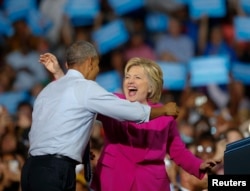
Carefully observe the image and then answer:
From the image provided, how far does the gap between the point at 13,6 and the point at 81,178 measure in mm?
4798

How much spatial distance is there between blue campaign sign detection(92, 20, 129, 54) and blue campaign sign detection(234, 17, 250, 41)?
125 centimetres

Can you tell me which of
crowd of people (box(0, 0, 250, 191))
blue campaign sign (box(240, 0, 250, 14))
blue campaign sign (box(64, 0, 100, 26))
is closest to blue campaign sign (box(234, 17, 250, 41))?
blue campaign sign (box(240, 0, 250, 14))

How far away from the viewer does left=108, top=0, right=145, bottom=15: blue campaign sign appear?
1220cm

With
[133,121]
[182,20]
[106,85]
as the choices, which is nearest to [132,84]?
[133,121]

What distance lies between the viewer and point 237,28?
1148 cm

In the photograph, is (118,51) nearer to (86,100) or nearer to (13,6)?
(13,6)

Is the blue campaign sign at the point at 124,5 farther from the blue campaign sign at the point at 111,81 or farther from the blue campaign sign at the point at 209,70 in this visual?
the blue campaign sign at the point at 209,70

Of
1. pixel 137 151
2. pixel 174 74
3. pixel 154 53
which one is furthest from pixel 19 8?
pixel 137 151

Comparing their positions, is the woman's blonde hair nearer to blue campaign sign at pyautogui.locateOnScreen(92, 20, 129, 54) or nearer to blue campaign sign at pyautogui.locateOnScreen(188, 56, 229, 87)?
→ blue campaign sign at pyautogui.locateOnScreen(188, 56, 229, 87)

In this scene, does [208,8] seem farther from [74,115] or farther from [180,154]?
[74,115]

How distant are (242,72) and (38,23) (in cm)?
255

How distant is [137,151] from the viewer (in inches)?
271

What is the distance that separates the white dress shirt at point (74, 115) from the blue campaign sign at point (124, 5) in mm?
5688

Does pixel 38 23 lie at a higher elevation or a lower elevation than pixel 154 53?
higher
